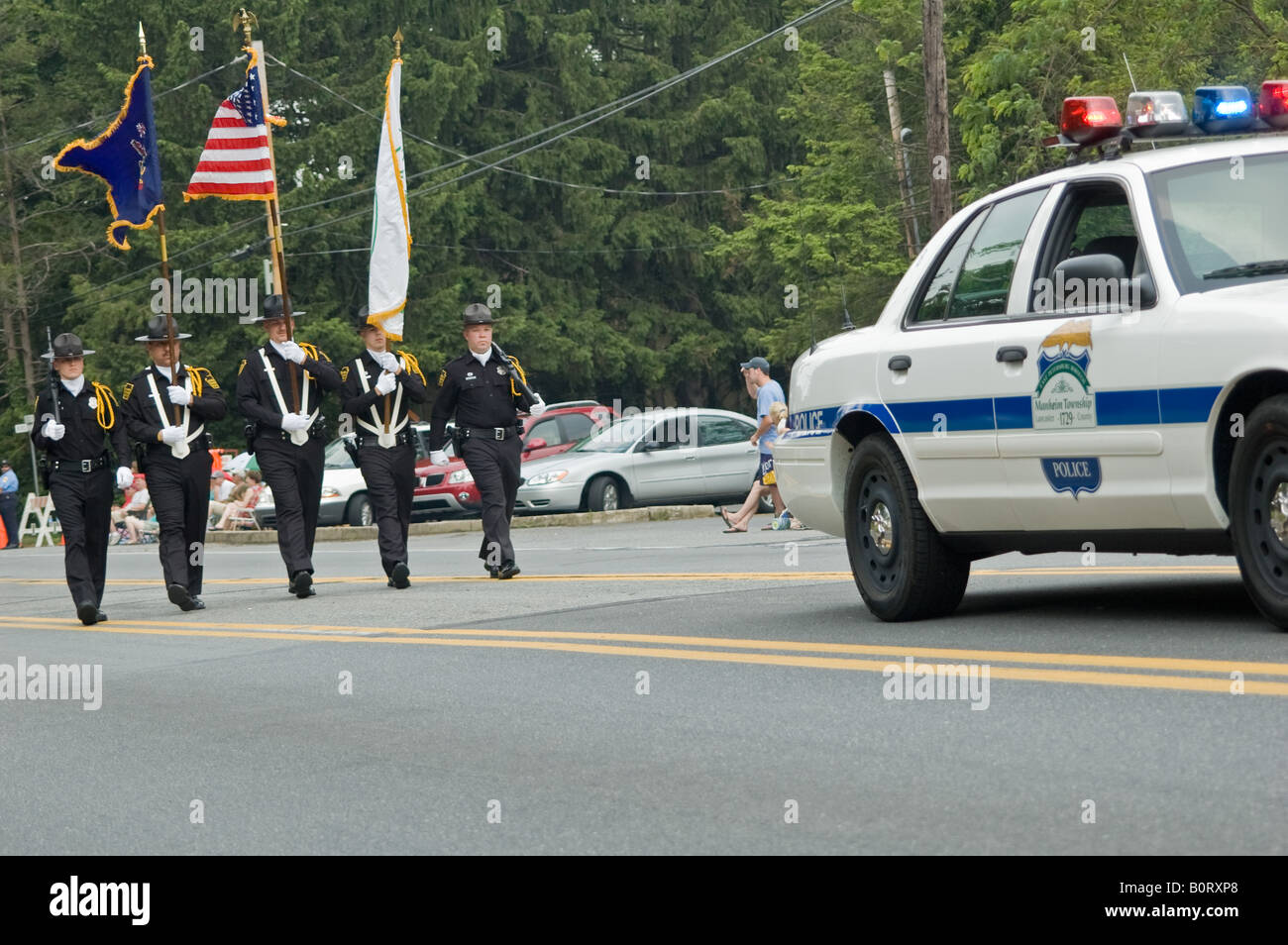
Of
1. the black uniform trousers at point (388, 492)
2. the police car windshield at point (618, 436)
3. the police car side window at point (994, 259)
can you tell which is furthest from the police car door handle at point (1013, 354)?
the police car windshield at point (618, 436)

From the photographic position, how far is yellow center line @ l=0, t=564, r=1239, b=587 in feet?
35.9

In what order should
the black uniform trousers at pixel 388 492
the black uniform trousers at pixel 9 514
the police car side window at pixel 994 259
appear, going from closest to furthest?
the police car side window at pixel 994 259 < the black uniform trousers at pixel 388 492 < the black uniform trousers at pixel 9 514

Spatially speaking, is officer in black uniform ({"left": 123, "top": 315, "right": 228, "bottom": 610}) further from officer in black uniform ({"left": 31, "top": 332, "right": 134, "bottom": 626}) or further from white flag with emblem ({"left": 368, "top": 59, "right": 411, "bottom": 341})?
white flag with emblem ({"left": 368, "top": 59, "right": 411, "bottom": 341})

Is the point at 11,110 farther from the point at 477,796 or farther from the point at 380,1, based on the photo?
the point at 477,796

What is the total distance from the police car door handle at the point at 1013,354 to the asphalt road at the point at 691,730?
45.5 inches

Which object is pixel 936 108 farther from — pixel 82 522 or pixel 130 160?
pixel 82 522

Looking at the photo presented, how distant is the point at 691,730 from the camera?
704 cm

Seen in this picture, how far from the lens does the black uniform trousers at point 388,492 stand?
48.4 feet

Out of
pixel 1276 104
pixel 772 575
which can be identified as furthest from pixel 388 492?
pixel 1276 104

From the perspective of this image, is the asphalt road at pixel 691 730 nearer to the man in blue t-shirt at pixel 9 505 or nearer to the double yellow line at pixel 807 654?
the double yellow line at pixel 807 654

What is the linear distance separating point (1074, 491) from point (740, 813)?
3.08 metres

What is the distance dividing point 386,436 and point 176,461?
1559 millimetres

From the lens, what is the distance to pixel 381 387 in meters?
14.6
